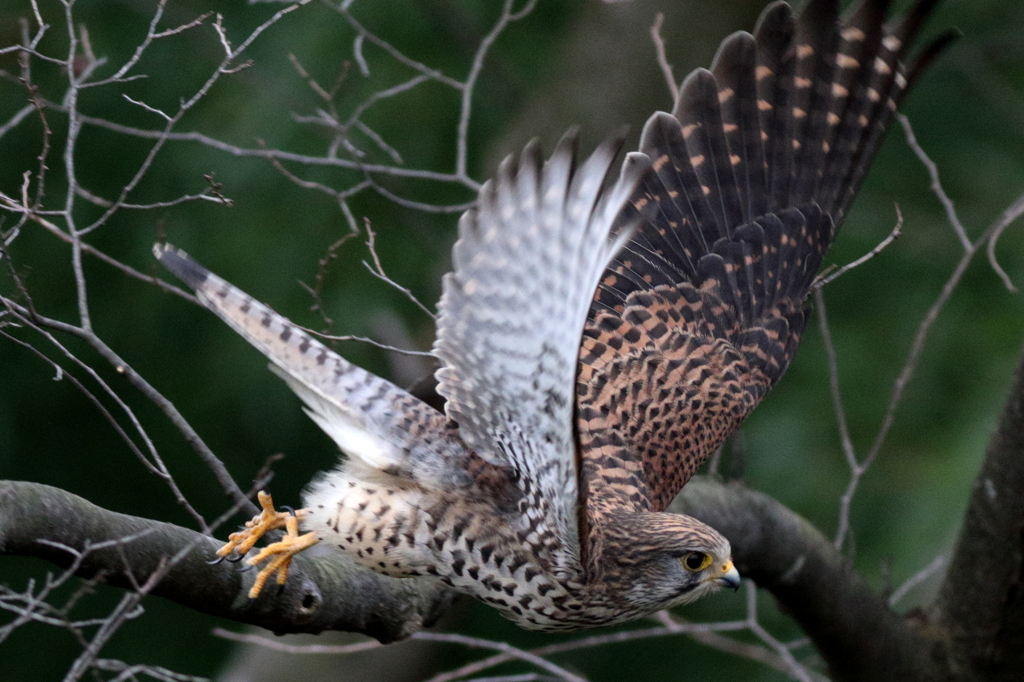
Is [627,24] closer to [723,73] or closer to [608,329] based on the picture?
[723,73]

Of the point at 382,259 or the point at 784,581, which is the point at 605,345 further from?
the point at 382,259

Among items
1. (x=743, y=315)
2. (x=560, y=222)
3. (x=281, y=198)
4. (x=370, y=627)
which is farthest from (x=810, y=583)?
(x=281, y=198)

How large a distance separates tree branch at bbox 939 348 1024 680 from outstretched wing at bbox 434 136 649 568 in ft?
4.79

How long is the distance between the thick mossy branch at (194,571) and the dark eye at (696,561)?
626 mm

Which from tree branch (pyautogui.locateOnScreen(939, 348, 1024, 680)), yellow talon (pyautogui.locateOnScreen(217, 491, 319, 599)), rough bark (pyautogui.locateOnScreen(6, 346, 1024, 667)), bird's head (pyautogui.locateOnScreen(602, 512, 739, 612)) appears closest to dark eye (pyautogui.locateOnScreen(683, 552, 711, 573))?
bird's head (pyautogui.locateOnScreen(602, 512, 739, 612))

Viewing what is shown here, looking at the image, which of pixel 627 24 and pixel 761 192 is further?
pixel 627 24

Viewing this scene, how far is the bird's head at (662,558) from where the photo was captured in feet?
9.39

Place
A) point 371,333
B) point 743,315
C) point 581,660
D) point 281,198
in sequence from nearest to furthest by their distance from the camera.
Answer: point 743,315 < point 371,333 < point 281,198 < point 581,660

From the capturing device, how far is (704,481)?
3865 mm

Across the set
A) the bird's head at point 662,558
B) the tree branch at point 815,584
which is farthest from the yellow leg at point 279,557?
the tree branch at point 815,584

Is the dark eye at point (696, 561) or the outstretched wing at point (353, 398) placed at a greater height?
the outstretched wing at point (353, 398)

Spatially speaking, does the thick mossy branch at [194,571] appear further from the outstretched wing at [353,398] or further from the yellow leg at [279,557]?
the outstretched wing at [353,398]

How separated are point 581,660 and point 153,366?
291 centimetres

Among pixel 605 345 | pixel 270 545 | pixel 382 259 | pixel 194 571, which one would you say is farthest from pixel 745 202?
pixel 382 259
